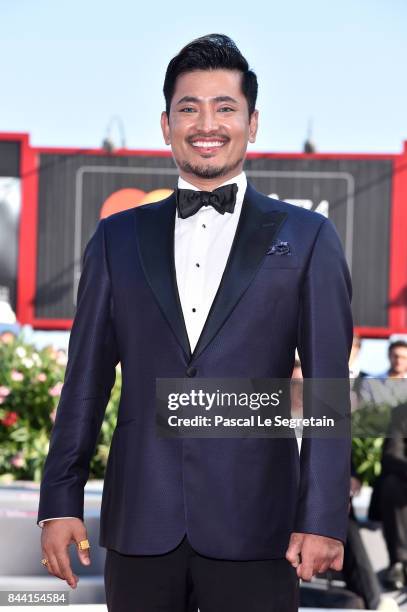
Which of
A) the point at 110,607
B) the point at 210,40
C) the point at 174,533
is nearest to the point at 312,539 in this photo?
the point at 174,533

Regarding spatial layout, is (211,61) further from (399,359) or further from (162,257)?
(399,359)

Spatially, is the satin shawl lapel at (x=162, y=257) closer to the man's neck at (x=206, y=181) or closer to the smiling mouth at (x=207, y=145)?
the man's neck at (x=206, y=181)

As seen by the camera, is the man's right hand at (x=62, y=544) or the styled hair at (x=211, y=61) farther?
the styled hair at (x=211, y=61)

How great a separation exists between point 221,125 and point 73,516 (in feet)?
3.38

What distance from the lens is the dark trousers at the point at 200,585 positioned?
90.1 inches

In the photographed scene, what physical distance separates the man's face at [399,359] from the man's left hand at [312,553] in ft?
20.9

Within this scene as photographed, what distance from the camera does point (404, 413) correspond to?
6.89 meters

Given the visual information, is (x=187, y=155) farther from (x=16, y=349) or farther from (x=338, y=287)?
(x=16, y=349)

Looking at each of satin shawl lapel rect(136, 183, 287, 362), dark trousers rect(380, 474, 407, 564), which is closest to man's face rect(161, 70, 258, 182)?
satin shawl lapel rect(136, 183, 287, 362)

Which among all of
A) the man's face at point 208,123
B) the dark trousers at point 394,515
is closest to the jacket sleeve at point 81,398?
the man's face at point 208,123

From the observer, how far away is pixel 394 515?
25.0ft

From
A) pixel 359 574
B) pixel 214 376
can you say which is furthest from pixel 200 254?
pixel 359 574

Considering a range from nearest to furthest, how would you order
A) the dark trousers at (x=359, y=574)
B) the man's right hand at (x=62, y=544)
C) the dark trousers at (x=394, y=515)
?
1. the man's right hand at (x=62, y=544)
2. the dark trousers at (x=359, y=574)
3. the dark trousers at (x=394, y=515)

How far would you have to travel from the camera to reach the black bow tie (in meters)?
2.54
